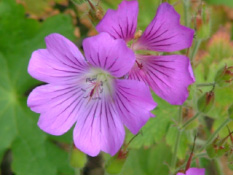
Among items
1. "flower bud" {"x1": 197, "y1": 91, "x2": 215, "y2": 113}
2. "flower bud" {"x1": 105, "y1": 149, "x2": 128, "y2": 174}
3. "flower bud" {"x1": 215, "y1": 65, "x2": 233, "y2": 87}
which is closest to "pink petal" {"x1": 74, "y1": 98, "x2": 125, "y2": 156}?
"flower bud" {"x1": 105, "y1": 149, "x2": 128, "y2": 174}

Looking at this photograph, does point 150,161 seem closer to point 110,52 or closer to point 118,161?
point 118,161

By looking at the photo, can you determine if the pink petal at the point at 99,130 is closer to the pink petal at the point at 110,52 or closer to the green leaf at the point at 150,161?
the pink petal at the point at 110,52

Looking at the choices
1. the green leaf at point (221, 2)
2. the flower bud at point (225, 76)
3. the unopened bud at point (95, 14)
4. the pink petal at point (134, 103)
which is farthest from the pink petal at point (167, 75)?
the green leaf at point (221, 2)

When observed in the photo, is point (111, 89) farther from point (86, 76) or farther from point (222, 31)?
point (222, 31)

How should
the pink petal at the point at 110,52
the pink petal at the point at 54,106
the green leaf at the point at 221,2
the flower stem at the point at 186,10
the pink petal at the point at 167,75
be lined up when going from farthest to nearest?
the green leaf at the point at 221,2, the flower stem at the point at 186,10, the pink petal at the point at 54,106, the pink petal at the point at 167,75, the pink petal at the point at 110,52

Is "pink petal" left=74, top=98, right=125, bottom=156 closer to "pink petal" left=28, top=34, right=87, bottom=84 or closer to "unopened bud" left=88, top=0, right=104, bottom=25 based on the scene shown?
"pink petal" left=28, top=34, right=87, bottom=84

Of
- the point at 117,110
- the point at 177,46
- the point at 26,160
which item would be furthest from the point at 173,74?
the point at 26,160
